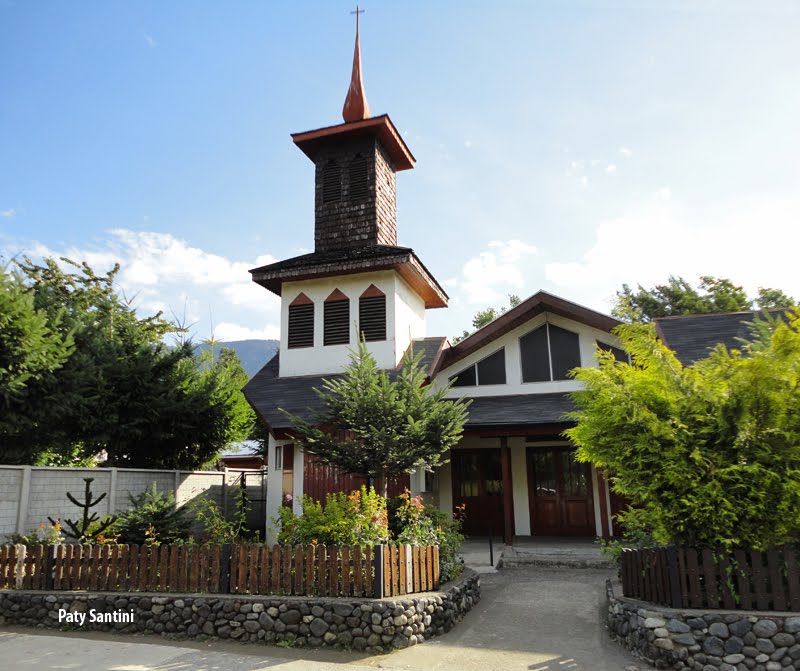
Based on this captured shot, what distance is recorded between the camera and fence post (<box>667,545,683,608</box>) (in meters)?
6.54

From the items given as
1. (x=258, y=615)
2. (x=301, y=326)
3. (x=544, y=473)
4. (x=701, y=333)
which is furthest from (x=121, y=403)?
(x=701, y=333)

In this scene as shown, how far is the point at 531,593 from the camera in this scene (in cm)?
993

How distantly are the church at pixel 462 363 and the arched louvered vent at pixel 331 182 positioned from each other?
27.9 inches

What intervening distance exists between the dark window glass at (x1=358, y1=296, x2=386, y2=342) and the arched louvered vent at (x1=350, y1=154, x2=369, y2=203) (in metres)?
3.38

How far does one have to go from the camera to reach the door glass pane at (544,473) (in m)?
15.6

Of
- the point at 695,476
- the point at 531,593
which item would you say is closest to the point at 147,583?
the point at 531,593

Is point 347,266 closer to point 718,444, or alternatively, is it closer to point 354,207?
point 354,207

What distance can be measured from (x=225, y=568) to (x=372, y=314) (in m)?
8.60

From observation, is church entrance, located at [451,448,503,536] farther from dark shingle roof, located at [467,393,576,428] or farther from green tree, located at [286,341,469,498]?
green tree, located at [286,341,469,498]

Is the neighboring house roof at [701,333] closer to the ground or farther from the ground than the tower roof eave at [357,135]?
closer to the ground

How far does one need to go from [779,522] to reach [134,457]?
49.7ft

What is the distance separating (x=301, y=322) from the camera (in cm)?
1625

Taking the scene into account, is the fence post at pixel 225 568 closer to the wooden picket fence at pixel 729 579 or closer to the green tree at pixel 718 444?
the green tree at pixel 718 444

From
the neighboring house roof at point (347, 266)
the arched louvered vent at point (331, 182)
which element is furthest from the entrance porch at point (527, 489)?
the arched louvered vent at point (331, 182)
